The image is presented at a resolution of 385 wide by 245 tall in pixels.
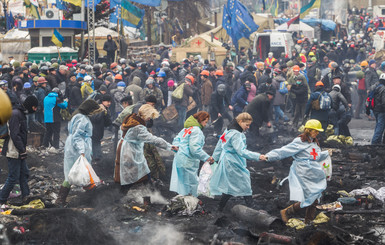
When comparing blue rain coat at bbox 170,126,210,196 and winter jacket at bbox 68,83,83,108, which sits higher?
winter jacket at bbox 68,83,83,108

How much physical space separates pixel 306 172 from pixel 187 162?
1898 millimetres

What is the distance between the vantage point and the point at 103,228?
8.18 m

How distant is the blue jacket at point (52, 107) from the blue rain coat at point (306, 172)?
7.01 m

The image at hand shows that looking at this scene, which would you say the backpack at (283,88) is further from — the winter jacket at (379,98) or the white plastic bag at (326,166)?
the white plastic bag at (326,166)

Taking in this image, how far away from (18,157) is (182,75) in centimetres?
1065

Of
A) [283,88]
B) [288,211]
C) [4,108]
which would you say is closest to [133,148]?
[288,211]

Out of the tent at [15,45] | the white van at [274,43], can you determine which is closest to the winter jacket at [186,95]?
the white van at [274,43]

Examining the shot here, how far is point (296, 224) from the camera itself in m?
8.14

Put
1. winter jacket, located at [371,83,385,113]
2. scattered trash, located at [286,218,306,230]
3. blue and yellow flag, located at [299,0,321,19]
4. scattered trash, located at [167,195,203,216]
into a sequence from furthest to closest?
blue and yellow flag, located at [299,0,321,19], winter jacket, located at [371,83,385,113], scattered trash, located at [167,195,203,216], scattered trash, located at [286,218,306,230]

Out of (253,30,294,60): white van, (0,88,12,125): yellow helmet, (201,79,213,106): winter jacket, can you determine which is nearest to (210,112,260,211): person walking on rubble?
(0,88,12,125): yellow helmet

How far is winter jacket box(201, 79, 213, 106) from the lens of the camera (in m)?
17.2

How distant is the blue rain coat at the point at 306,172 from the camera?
8.18 meters

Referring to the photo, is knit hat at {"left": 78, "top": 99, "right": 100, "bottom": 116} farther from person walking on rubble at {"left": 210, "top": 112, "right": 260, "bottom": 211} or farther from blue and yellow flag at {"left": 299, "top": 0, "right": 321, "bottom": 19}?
blue and yellow flag at {"left": 299, "top": 0, "right": 321, "bottom": 19}

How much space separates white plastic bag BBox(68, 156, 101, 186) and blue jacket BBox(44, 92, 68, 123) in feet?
15.2
